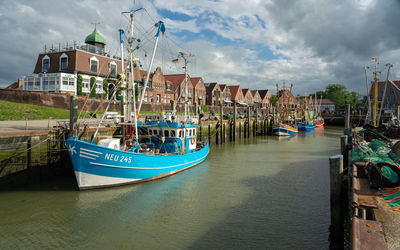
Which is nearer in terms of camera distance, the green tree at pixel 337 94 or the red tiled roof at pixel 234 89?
the red tiled roof at pixel 234 89

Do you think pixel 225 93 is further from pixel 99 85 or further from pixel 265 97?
pixel 99 85

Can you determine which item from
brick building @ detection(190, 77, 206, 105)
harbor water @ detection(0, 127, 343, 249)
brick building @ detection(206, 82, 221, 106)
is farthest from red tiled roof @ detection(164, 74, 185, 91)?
harbor water @ detection(0, 127, 343, 249)

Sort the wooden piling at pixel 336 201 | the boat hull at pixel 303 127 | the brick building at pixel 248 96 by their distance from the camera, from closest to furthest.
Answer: the wooden piling at pixel 336 201 < the boat hull at pixel 303 127 < the brick building at pixel 248 96

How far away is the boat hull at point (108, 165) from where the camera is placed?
13.5 m

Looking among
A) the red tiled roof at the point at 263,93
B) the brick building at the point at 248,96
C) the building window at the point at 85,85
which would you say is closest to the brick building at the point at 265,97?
the red tiled roof at the point at 263,93

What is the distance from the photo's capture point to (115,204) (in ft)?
42.0

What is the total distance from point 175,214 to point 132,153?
4.68 meters

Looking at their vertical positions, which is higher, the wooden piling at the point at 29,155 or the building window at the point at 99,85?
the building window at the point at 99,85

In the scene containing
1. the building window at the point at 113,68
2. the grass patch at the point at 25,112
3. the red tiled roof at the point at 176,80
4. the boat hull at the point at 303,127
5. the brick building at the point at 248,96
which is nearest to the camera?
the grass patch at the point at 25,112

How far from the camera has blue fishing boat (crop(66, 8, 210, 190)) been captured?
1359cm

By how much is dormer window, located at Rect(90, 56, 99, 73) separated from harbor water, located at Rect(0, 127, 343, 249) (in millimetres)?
31416

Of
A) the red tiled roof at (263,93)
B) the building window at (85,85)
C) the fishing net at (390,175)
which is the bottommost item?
the fishing net at (390,175)

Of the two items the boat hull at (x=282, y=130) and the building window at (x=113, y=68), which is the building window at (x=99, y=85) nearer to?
the building window at (x=113, y=68)

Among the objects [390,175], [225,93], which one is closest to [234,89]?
[225,93]
